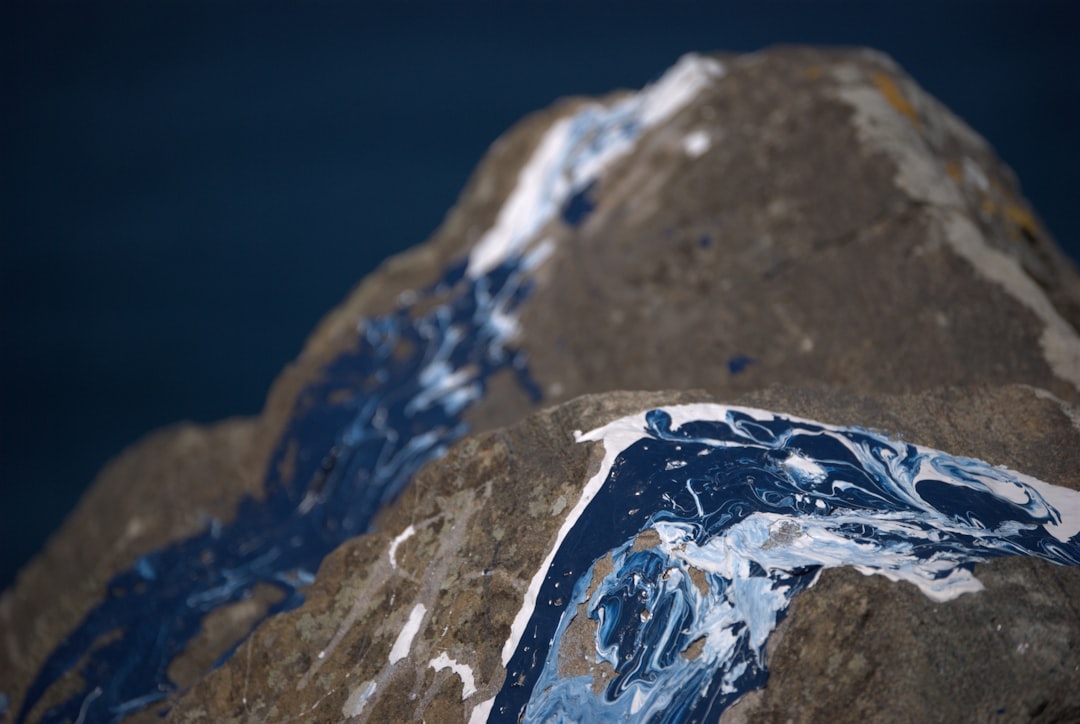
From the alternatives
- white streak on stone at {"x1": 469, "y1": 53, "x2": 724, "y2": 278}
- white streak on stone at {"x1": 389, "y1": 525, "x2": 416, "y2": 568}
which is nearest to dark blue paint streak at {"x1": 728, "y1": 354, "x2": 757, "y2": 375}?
white streak on stone at {"x1": 469, "y1": 53, "x2": 724, "y2": 278}

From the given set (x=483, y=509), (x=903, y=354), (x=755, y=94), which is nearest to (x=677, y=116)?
(x=755, y=94)

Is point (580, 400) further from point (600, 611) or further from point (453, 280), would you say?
point (453, 280)

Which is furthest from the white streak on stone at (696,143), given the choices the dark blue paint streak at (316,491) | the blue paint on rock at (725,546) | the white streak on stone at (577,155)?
the blue paint on rock at (725,546)

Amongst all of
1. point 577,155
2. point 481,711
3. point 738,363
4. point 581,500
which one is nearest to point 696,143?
point 577,155

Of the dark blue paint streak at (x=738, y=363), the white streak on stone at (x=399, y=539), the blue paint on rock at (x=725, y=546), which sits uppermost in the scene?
the white streak on stone at (x=399, y=539)

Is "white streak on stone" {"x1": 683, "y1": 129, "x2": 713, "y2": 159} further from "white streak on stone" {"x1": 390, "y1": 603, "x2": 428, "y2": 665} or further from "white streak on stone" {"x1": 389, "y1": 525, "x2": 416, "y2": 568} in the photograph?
"white streak on stone" {"x1": 390, "y1": 603, "x2": 428, "y2": 665}

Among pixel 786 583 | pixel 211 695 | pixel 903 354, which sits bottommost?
pixel 903 354

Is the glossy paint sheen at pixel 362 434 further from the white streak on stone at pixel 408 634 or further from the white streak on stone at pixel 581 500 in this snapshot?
the white streak on stone at pixel 581 500
